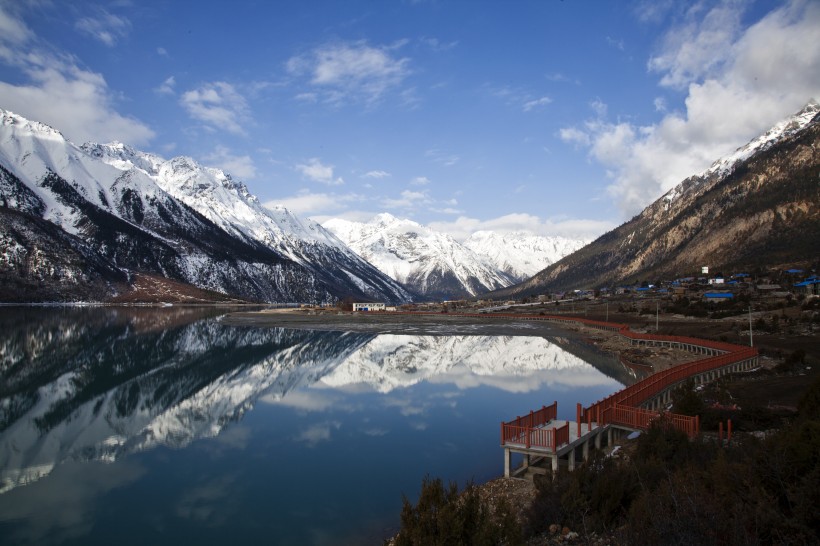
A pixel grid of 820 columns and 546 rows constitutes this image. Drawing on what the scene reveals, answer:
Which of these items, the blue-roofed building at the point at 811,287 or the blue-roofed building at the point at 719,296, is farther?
the blue-roofed building at the point at 719,296

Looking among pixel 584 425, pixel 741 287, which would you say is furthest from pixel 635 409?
pixel 741 287

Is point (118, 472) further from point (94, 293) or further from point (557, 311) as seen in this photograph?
point (94, 293)

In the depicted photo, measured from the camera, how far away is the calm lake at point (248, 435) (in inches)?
591

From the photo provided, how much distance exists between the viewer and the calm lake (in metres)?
15.0

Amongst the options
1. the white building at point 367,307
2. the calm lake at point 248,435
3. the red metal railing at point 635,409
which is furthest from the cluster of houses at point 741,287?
the white building at point 367,307

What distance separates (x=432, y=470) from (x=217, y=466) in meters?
7.49

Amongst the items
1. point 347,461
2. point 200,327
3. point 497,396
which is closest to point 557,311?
point 200,327

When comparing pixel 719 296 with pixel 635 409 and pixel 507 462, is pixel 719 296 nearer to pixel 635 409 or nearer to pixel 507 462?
pixel 635 409

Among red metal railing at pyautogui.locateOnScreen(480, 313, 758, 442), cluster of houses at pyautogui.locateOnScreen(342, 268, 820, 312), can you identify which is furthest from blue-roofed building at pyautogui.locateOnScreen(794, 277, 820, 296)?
red metal railing at pyautogui.locateOnScreen(480, 313, 758, 442)

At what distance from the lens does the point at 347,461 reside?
2038 centimetres

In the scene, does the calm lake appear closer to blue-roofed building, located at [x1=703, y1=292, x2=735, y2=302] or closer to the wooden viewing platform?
the wooden viewing platform

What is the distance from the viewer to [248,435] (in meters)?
24.3

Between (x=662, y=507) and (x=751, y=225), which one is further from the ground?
(x=751, y=225)

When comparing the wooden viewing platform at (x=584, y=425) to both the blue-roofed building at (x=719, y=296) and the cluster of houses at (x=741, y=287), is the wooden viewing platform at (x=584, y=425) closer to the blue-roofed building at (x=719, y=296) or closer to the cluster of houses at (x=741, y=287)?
the cluster of houses at (x=741, y=287)
